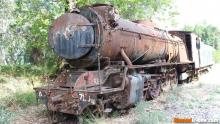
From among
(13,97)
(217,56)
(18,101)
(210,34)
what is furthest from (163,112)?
(210,34)

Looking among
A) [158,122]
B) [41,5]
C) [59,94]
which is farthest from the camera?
[41,5]

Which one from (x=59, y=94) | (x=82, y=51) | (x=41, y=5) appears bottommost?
(x=59, y=94)

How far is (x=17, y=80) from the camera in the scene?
14008 mm

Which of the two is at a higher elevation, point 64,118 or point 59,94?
point 59,94

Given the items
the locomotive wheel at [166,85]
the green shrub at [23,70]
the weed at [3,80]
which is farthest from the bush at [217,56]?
the weed at [3,80]

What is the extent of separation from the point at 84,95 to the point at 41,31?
22.4 ft

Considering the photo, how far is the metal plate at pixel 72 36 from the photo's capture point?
26.0 feet

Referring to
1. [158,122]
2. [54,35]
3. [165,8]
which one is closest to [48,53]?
[54,35]

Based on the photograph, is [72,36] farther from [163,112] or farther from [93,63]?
[163,112]

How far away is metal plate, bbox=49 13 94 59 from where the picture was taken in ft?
26.0

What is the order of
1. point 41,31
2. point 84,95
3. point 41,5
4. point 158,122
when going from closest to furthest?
point 158,122 < point 84,95 < point 41,31 < point 41,5

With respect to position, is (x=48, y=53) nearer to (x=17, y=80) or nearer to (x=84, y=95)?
(x=17, y=80)

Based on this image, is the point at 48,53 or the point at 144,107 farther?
the point at 48,53

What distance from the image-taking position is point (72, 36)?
8055mm
